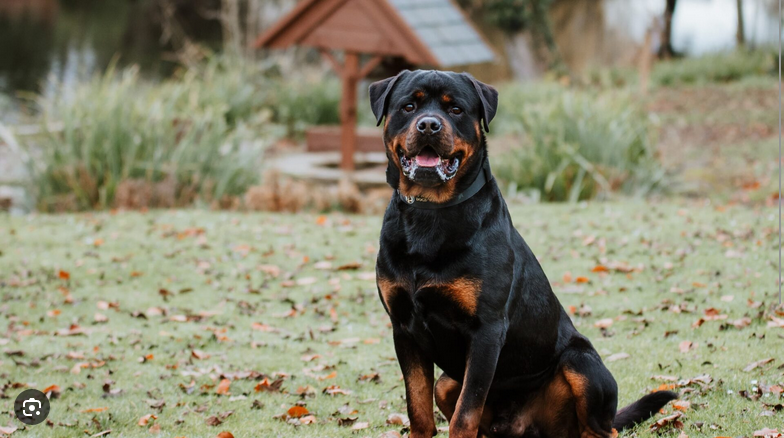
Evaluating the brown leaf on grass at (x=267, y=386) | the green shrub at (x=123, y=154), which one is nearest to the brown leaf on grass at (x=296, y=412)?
the brown leaf on grass at (x=267, y=386)

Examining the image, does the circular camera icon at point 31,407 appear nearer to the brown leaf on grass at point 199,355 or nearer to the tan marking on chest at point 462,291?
the brown leaf on grass at point 199,355

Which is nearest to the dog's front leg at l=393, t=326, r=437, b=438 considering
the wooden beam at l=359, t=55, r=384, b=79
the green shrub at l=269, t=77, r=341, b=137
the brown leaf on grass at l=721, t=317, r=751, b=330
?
the brown leaf on grass at l=721, t=317, r=751, b=330

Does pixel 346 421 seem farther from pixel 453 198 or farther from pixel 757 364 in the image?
pixel 757 364

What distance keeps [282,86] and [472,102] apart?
16510mm

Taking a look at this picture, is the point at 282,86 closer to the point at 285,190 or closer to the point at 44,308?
the point at 285,190

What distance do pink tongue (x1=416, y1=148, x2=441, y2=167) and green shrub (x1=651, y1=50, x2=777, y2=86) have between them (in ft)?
73.3

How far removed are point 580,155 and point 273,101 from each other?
964 centimetres

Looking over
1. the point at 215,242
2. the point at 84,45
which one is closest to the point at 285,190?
the point at 215,242

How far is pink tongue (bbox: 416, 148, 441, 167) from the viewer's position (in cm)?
335

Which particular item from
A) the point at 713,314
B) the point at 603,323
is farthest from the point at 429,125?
the point at 713,314

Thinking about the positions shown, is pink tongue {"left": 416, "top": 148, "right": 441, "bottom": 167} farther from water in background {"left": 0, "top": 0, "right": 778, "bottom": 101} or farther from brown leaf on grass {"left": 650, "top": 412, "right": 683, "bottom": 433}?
water in background {"left": 0, "top": 0, "right": 778, "bottom": 101}

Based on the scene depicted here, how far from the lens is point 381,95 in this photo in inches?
143

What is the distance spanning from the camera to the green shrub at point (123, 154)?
11.0m

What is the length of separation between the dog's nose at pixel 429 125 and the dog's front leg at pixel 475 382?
801mm
